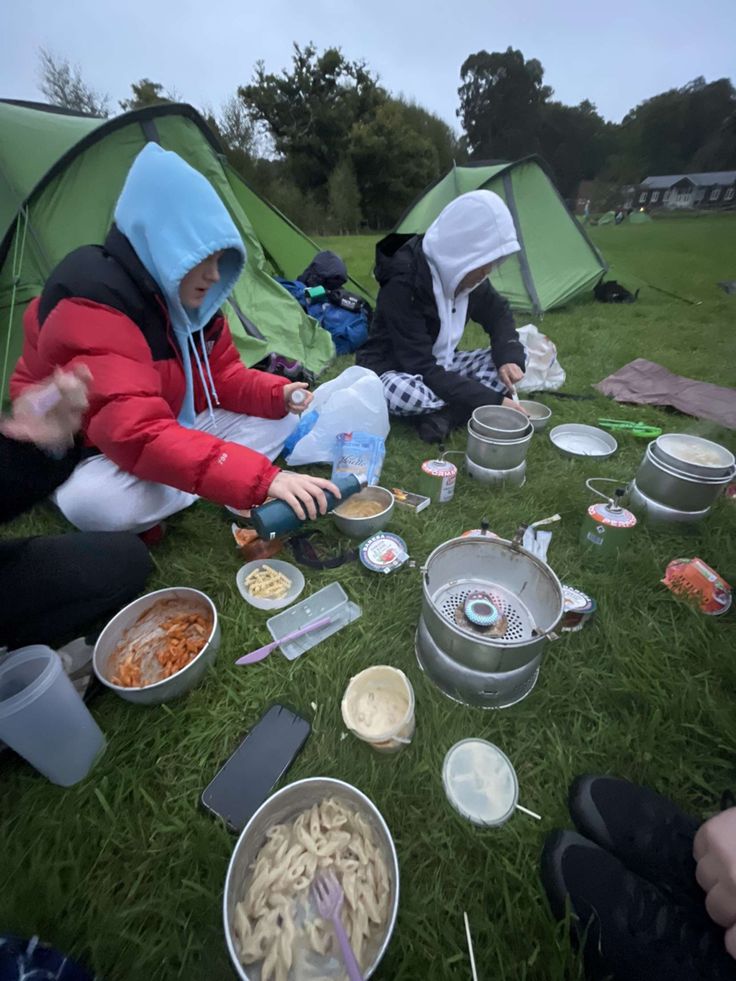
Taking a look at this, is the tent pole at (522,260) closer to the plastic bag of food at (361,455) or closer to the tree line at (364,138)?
the plastic bag of food at (361,455)

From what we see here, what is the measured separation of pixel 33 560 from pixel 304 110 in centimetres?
2696

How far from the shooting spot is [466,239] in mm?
2436

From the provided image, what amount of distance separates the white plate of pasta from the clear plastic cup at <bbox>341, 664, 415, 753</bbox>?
0.48m

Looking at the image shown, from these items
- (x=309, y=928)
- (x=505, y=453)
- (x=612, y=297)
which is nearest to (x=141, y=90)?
(x=612, y=297)

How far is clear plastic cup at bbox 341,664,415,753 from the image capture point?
4.08 ft

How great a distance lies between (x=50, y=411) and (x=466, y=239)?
2276 mm

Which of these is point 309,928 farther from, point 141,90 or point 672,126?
point 141,90

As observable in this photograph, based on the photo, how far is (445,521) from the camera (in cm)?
214

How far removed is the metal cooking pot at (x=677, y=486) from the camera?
1901 millimetres

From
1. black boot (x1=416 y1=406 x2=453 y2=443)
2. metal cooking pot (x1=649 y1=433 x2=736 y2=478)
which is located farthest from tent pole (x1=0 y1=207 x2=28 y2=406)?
metal cooking pot (x1=649 y1=433 x2=736 y2=478)

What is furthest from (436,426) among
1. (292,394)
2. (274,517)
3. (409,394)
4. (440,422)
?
(274,517)

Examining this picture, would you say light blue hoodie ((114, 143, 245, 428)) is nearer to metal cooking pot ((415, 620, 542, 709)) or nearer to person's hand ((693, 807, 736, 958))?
metal cooking pot ((415, 620, 542, 709))

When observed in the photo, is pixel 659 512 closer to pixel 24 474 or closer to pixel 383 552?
pixel 383 552

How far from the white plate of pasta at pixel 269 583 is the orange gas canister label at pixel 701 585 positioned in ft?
5.16
